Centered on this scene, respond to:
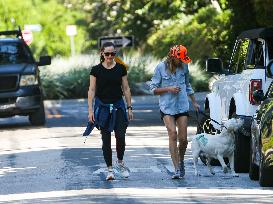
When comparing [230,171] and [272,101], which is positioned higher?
[272,101]

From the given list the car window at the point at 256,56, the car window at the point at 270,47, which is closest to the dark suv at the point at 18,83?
the car window at the point at 256,56

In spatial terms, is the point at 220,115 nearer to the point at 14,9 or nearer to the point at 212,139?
the point at 212,139

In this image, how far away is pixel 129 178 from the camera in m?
16.0

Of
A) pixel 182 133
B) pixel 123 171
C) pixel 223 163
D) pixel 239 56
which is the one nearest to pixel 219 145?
pixel 223 163

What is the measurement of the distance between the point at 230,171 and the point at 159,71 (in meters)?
1.62

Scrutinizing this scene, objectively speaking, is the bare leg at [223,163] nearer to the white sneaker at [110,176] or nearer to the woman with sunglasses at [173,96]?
the woman with sunglasses at [173,96]

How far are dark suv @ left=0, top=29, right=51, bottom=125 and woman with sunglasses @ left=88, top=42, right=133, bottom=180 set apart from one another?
38.6ft

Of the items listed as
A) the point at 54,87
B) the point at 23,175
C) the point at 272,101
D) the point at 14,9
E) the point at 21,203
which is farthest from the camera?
the point at 14,9

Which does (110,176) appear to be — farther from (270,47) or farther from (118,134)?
(270,47)

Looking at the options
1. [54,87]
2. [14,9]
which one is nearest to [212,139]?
[54,87]

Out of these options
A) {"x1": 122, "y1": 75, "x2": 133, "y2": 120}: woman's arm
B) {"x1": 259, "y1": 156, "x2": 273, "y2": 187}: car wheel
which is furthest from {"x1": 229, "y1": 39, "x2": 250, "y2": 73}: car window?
{"x1": 259, "y1": 156, "x2": 273, "y2": 187}: car wheel

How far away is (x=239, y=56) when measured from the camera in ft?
58.6

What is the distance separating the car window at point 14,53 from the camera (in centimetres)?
2820

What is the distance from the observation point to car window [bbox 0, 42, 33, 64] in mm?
28203
